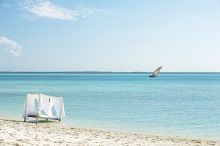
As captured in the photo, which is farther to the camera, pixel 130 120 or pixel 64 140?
pixel 130 120

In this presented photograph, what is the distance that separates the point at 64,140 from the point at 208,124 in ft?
42.9

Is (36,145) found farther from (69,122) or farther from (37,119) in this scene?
(69,122)

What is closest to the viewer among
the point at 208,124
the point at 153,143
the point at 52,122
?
the point at 153,143

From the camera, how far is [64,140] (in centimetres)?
A: 1355

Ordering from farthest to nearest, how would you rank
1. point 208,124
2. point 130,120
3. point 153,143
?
point 130,120 → point 208,124 → point 153,143

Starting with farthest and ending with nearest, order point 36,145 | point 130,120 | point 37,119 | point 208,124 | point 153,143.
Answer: point 130,120
point 208,124
point 37,119
point 153,143
point 36,145

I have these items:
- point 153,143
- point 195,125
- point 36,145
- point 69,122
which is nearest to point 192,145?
point 153,143

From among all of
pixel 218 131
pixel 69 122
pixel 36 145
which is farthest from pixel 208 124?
pixel 36 145

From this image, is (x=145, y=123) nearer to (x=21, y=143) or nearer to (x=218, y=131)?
(x=218, y=131)

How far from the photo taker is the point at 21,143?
1209 centimetres

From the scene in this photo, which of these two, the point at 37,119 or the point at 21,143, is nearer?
the point at 21,143

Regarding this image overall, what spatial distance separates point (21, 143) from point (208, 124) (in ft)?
49.1

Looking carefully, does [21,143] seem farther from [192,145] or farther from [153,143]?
[192,145]

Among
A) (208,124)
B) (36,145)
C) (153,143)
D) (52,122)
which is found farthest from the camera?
(208,124)
